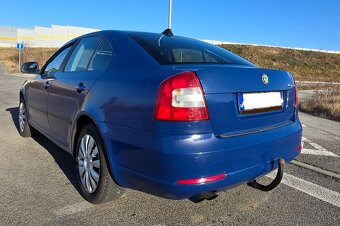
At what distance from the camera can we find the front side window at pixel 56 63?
4.57 meters

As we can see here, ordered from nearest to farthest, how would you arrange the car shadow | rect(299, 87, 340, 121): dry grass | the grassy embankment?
the car shadow < rect(299, 87, 340, 121): dry grass < the grassy embankment

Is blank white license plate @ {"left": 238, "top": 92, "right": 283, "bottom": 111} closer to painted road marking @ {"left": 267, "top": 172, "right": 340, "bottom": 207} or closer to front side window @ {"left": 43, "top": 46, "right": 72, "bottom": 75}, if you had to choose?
painted road marking @ {"left": 267, "top": 172, "right": 340, "bottom": 207}

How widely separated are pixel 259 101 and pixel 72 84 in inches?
76.6

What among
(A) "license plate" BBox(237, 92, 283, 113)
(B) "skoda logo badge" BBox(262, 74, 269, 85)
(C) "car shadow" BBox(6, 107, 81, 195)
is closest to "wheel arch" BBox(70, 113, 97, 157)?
(C) "car shadow" BBox(6, 107, 81, 195)

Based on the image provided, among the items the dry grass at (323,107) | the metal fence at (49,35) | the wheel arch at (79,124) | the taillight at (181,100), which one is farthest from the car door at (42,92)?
the metal fence at (49,35)

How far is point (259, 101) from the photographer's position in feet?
9.86

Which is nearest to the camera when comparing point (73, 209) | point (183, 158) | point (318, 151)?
point (183, 158)

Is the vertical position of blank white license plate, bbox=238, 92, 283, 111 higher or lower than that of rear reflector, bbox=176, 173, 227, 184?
higher

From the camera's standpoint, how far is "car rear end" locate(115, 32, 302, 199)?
8.43 feet

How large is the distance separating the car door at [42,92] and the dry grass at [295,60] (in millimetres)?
44169

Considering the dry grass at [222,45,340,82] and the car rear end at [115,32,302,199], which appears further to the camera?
the dry grass at [222,45,340,82]

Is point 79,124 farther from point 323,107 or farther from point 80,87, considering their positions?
point 323,107

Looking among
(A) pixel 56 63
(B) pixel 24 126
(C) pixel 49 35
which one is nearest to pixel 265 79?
(A) pixel 56 63

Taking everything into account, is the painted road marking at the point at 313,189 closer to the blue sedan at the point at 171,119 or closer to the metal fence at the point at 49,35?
the blue sedan at the point at 171,119
